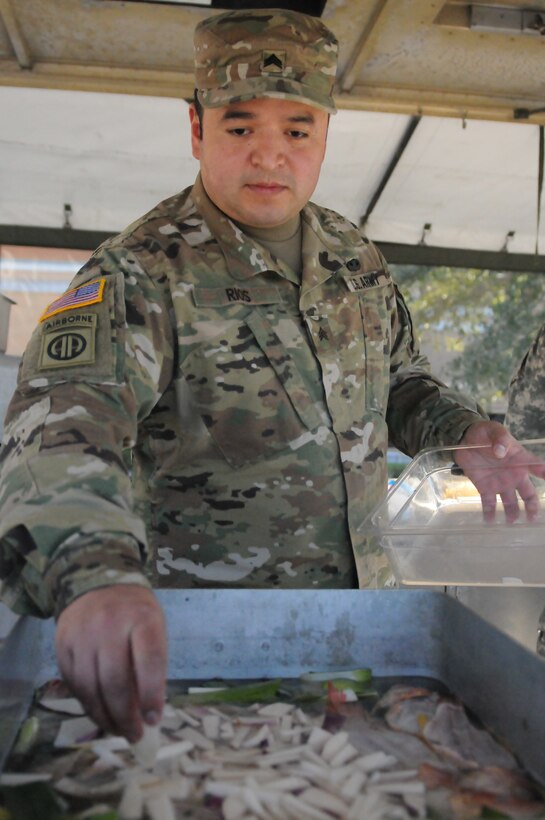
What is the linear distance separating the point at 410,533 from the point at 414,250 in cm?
301

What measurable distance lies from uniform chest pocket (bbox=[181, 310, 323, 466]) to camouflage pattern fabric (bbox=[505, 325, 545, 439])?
3.51ft

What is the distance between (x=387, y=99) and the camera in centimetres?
255

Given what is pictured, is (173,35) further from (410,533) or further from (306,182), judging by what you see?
(410,533)

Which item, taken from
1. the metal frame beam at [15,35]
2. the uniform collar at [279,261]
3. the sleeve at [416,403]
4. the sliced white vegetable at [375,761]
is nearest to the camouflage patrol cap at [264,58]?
the uniform collar at [279,261]

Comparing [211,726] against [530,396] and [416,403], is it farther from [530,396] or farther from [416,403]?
[530,396]

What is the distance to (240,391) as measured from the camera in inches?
62.1

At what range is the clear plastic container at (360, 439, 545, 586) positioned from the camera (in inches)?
51.8

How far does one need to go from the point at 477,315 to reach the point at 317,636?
8.54 m

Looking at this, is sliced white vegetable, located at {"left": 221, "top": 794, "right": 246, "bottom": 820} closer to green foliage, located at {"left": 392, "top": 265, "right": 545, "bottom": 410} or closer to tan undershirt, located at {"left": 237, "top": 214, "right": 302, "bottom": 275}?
tan undershirt, located at {"left": 237, "top": 214, "right": 302, "bottom": 275}

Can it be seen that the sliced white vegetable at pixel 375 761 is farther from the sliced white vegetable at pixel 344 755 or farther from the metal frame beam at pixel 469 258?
the metal frame beam at pixel 469 258

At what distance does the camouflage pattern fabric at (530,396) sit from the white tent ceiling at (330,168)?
1169mm

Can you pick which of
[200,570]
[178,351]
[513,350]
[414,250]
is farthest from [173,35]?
[513,350]

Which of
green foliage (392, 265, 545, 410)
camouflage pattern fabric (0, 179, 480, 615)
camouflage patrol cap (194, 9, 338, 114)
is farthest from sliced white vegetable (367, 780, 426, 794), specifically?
green foliage (392, 265, 545, 410)

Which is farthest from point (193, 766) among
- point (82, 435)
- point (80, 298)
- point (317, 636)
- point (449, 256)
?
point (449, 256)
